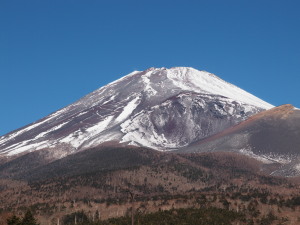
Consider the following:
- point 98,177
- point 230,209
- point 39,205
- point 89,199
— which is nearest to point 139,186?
point 98,177

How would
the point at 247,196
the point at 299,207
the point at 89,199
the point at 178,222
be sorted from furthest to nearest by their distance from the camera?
the point at 89,199
the point at 247,196
the point at 299,207
the point at 178,222

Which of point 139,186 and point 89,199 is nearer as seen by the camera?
point 89,199

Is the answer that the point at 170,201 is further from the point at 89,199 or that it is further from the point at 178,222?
the point at 178,222

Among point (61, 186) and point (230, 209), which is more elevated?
point (61, 186)

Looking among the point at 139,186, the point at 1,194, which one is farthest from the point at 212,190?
the point at 1,194

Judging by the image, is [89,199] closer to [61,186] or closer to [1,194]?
[61,186]

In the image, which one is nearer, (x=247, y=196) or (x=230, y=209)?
(x=230, y=209)

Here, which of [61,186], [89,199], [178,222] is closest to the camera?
[178,222]

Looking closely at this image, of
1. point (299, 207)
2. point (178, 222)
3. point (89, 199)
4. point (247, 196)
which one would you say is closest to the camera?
point (178, 222)

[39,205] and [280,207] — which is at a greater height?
[39,205]
